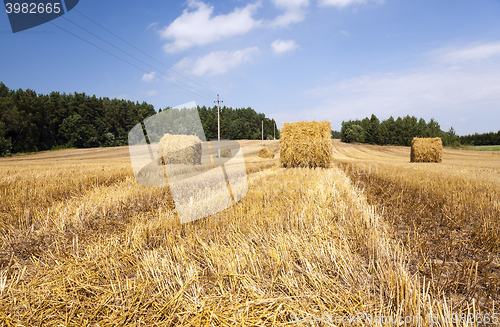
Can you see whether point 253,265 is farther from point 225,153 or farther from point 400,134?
point 400,134

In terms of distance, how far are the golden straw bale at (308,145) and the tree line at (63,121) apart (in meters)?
44.4

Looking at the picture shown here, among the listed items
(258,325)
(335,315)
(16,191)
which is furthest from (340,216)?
(16,191)

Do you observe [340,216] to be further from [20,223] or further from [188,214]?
[20,223]

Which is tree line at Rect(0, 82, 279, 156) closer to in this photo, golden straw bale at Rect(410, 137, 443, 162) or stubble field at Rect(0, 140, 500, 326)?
stubble field at Rect(0, 140, 500, 326)

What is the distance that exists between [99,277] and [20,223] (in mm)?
2700

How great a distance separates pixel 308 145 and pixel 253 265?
8687mm

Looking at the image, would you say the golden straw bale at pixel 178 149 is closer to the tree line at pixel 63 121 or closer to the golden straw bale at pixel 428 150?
the golden straw bale at pixel 428 150

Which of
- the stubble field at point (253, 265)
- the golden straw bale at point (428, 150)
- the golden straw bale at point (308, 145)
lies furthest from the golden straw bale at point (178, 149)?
the golden straw bale at point (428, 150)

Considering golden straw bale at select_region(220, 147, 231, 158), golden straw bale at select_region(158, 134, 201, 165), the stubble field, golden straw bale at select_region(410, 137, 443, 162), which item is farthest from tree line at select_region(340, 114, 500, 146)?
the stubble field

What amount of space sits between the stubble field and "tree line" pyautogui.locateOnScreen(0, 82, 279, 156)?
45686 mm

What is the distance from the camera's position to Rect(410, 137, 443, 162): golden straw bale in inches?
647

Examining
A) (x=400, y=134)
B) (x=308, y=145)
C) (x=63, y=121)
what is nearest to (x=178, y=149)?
(x=308, y=145)

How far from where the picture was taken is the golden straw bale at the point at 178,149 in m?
12.3

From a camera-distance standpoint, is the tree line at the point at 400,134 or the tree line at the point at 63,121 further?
the tree line at the point at 400,134
